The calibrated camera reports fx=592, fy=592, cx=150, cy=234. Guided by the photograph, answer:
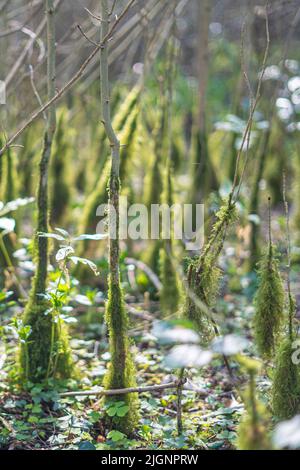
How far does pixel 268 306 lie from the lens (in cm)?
202

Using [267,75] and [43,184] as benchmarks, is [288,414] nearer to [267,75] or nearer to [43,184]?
[43,184]

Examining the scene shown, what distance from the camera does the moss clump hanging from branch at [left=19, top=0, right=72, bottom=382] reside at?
2234 millimetres

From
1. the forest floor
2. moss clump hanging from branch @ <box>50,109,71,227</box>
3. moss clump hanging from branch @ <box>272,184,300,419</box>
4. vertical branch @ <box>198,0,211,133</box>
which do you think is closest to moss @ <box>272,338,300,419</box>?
moss clump hanging from branch @ <box>272,184,300,419</box>

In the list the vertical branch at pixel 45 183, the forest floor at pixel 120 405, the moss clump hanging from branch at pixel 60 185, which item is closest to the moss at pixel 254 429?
the forest floor at pixel 120 405

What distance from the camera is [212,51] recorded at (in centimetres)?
720

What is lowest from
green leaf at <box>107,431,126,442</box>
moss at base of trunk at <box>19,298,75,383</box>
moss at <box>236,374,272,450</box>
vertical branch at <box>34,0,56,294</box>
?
green leaf at <box>107,431,126,442</box>

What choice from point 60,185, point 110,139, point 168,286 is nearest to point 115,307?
point 110,139

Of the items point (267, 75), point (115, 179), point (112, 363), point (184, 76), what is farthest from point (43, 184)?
point (184, 76)

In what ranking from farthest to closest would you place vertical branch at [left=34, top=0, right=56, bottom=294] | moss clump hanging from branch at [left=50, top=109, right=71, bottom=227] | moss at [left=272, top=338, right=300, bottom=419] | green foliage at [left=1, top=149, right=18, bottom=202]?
moss clump hanging from branch at [left=50, top=109, right=71, bottom=227], green foliage at [left=1, top=149, right=18, bottom=202], vertical branch at [left=34, top=0, right=56, bottom=294], moss at [left=272, top=338, right=300, bottom=419]

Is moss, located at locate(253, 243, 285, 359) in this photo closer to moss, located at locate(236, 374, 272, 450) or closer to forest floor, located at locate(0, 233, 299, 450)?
forest floor, located at locate(0, 233, 299, 450)

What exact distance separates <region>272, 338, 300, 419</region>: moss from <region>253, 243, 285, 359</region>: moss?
186 millimetres

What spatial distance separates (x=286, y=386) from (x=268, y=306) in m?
0.29

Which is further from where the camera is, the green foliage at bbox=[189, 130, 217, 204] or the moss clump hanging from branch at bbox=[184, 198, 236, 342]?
the green foliage at bbox=[189, 130, 217, 204]
